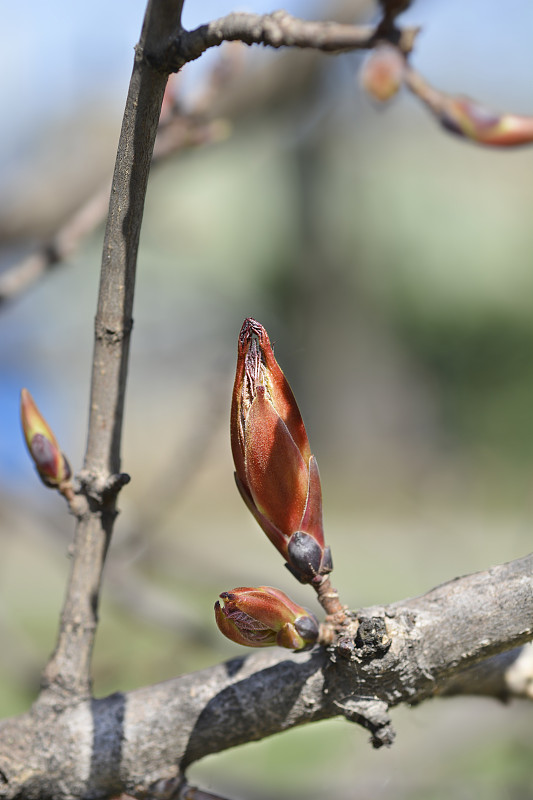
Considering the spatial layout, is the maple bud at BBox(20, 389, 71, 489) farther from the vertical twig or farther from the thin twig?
the thin twig

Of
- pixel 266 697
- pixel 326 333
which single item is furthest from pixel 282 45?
pixel 326 333

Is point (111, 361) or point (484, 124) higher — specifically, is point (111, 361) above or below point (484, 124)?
below

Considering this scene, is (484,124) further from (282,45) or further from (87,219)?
(87,219)

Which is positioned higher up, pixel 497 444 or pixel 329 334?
pixel 329 334

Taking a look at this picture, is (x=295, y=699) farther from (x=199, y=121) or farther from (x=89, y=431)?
(x=199, y=121)

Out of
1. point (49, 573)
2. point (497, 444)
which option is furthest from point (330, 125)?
point (49, 573)

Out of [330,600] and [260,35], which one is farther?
[330,600]

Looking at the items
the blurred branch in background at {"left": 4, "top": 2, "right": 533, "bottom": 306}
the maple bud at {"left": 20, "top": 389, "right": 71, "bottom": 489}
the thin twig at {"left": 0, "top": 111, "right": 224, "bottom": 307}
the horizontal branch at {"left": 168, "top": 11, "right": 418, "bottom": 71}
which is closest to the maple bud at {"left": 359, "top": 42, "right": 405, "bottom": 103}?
the blurred branch in background at {"left": 4, "top": 2, "right": 533, "bottom": 306}
